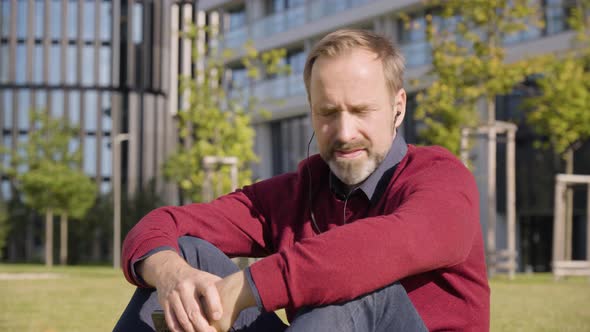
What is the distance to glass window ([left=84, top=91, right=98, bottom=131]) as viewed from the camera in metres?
58.9

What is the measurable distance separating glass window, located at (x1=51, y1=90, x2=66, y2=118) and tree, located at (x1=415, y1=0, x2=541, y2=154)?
137ft

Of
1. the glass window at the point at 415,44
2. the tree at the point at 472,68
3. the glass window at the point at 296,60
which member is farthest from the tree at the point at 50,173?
the tree at the point at 472,68

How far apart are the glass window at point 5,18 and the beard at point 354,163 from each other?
192ft

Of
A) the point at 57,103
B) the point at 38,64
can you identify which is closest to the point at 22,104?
the point at 57,103

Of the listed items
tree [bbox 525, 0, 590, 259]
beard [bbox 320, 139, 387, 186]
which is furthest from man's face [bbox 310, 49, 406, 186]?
tree [bbox 525, 0, 590, 259]

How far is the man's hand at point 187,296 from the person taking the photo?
103 inches

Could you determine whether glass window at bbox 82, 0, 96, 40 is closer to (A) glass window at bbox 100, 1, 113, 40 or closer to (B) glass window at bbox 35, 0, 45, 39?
(A) glass window at bbox 100, 1, 113, 40

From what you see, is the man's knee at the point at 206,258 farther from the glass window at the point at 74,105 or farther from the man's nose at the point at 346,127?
the glass window at the point at 74,105

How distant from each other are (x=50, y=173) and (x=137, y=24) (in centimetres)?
Result: 1891

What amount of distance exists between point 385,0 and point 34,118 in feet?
65.4

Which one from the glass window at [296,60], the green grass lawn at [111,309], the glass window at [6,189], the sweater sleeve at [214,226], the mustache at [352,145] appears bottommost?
the glass window at [6,189]

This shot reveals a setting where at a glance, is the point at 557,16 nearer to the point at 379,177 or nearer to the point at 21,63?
the point at 379,177

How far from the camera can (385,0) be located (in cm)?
3331

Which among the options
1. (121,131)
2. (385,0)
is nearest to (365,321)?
(385,0)
